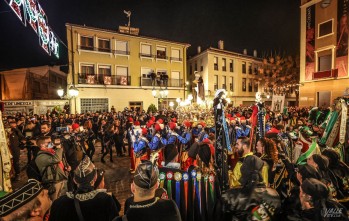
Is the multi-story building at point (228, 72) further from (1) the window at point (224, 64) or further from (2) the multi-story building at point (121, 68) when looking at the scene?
(2) the multi-story building at point (121, 68)

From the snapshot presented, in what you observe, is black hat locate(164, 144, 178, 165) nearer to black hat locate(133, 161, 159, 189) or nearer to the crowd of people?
the crowd of people

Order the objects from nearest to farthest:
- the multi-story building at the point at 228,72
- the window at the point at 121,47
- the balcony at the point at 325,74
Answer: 1. the balcony at the point at 325,74
2. the window at the point at 121,47
3. the multi-story building at the point at 228,72

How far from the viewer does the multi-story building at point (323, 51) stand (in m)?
21.2

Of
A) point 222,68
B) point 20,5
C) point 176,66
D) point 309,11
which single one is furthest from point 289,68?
point 20,5

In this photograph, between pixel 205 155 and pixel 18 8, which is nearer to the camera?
pixel 205 155


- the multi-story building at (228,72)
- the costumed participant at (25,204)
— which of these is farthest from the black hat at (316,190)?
the multi-story building at (228,72)

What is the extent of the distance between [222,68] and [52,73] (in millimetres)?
27057

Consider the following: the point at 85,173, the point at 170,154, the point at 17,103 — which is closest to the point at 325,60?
the point at 170,154

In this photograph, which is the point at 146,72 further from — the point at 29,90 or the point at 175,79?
the point at 29,90

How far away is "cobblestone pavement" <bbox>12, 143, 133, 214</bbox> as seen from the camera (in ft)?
21.1

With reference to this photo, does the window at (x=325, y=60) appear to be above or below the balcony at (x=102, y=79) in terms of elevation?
above

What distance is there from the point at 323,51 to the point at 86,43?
1063 inches

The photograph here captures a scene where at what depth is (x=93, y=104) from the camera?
81.0 feet

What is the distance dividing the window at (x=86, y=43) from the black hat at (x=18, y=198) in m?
25.2
